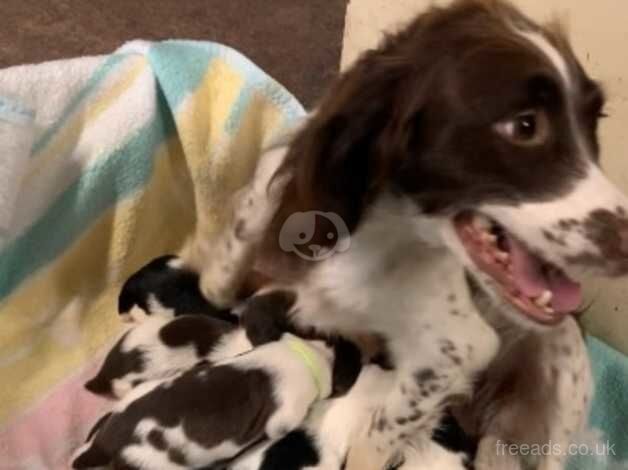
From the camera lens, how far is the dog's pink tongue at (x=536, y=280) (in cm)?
143

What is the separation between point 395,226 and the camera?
160cm

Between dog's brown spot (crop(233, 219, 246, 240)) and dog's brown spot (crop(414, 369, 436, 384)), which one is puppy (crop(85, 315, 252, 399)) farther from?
dog's brown spot (crop(414, 369, 436, 384))

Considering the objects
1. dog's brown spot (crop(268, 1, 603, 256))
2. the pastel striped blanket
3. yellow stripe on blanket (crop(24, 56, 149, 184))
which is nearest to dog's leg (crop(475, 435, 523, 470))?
dog's brown spot (crop(268, 1, 603, 256))

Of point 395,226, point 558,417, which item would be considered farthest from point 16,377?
point 558,417

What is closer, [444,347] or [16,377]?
[444,347]

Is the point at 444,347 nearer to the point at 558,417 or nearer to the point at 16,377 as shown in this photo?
the point at 558,417

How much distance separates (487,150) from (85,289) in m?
1.01

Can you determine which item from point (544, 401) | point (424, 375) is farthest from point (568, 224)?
point (544, 401)

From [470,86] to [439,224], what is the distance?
0.22 metres

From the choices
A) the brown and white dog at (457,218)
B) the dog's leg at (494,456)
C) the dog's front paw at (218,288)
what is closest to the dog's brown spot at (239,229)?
the brown and white dog at (457,218)

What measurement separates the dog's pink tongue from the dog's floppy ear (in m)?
0.21

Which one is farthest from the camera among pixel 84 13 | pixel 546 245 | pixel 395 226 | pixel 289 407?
pixel 84 13

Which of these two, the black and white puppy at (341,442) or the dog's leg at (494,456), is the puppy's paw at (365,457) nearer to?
the black and white puppy at (341,442)

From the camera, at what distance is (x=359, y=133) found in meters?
1.43
